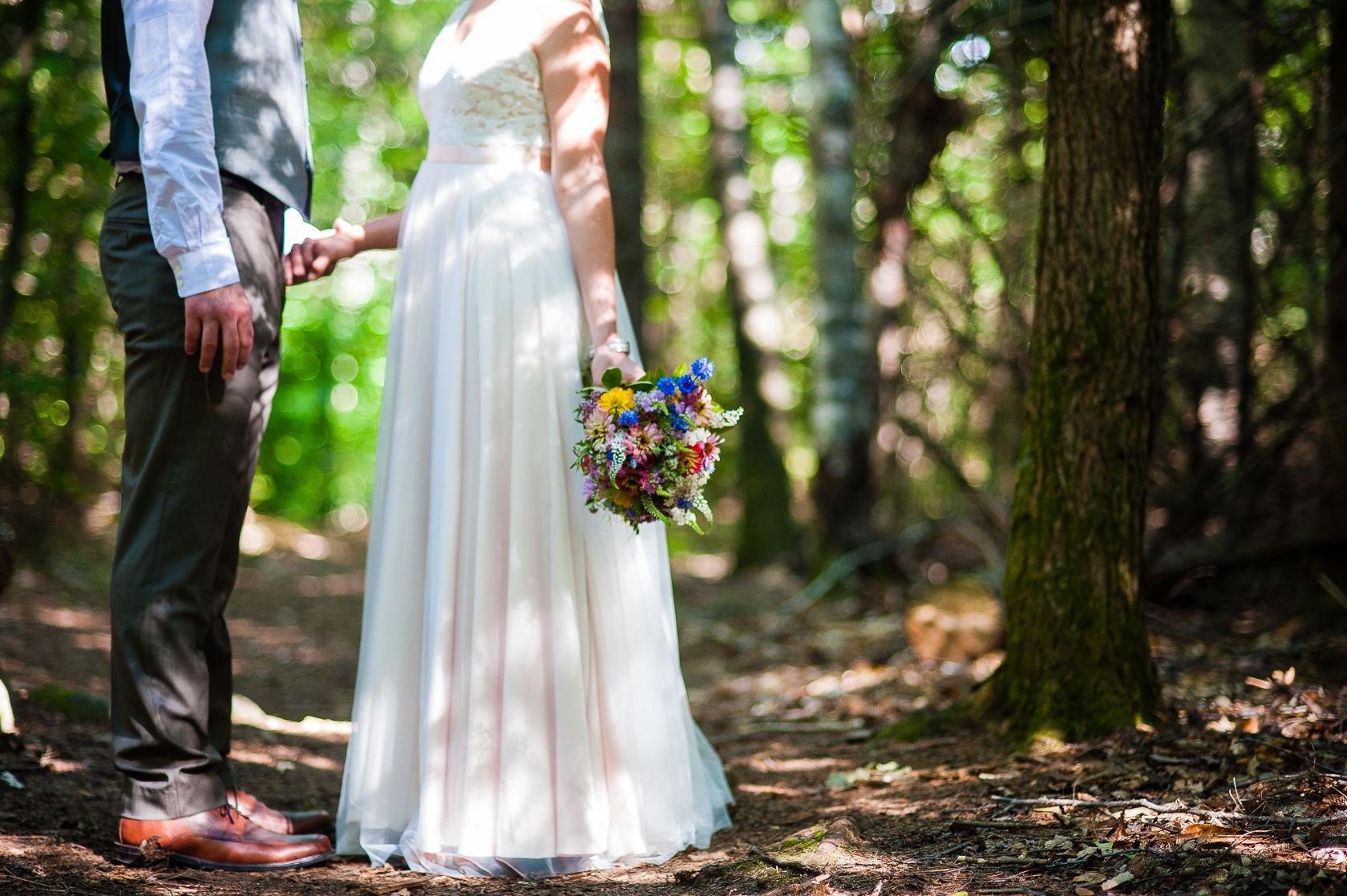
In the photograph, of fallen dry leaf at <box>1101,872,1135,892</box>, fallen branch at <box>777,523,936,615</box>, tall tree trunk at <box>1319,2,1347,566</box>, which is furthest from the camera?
fallen branch at <box>777,523,936,615</box>

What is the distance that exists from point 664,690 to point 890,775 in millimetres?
809

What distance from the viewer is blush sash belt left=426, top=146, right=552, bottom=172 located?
2404 mm

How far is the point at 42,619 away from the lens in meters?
5.11

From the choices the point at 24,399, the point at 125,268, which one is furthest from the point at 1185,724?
the point at 24,399

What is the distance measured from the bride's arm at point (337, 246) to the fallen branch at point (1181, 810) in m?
2.18

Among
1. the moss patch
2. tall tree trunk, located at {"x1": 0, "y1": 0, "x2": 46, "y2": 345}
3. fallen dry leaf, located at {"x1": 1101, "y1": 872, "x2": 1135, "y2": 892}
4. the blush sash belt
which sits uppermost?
tall tree trunk, located at {"x1": 0, "y1": 0, "x2": 46, "y2": 345}

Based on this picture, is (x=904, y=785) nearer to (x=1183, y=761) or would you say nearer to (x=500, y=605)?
(x=1183, y=761)

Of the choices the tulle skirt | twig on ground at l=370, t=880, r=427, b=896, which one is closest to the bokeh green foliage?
the tulle skirt

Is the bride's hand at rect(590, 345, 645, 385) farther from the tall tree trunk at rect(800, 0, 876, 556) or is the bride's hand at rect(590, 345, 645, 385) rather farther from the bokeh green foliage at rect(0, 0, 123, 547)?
the tall tree trunk at rect(800, 0, 876, 556)

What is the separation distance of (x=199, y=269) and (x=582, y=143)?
0.95 metres

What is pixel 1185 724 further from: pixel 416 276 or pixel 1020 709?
pixel 416 276

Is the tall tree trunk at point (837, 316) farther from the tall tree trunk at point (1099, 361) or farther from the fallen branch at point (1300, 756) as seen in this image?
the fallen branch at point (1300, 756)

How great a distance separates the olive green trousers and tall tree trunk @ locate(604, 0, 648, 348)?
11.2ft

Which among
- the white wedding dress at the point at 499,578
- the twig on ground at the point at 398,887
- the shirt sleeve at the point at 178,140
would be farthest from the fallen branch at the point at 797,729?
the shirt sleeve at the point at 178,140
